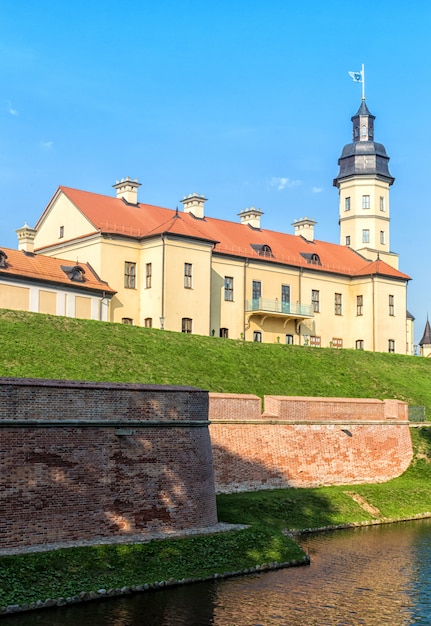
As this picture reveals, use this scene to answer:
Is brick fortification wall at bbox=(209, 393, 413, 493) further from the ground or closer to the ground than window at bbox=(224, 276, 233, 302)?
closer to the ground

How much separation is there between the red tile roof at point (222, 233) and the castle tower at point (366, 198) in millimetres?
1628

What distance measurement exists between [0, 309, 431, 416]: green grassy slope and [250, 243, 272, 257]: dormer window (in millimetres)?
10037

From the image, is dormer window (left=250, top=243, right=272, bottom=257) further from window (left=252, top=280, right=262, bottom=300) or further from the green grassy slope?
the green grassy slope

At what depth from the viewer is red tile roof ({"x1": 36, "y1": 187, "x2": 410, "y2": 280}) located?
160ft

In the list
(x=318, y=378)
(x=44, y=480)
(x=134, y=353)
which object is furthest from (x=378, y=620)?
(x=318, y=378)

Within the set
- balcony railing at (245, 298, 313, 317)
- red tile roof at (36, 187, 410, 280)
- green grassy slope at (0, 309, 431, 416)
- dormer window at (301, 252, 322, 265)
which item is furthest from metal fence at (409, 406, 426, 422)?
dormer window at (301, 252, 322, 265)

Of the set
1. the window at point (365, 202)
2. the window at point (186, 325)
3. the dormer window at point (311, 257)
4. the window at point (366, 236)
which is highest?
the window at point (365, 202)

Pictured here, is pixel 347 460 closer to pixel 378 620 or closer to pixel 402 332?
pixel 378 620

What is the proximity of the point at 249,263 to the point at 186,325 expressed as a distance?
7527mm

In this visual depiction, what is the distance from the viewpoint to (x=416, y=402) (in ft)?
138

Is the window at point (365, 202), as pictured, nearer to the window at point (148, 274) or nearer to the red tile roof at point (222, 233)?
A: the red tile roof at point (222, 233)

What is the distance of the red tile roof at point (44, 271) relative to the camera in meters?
42.7

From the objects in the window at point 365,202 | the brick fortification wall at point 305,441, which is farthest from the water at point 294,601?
the window at point 365,202

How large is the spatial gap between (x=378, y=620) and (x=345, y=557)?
5515 mm
